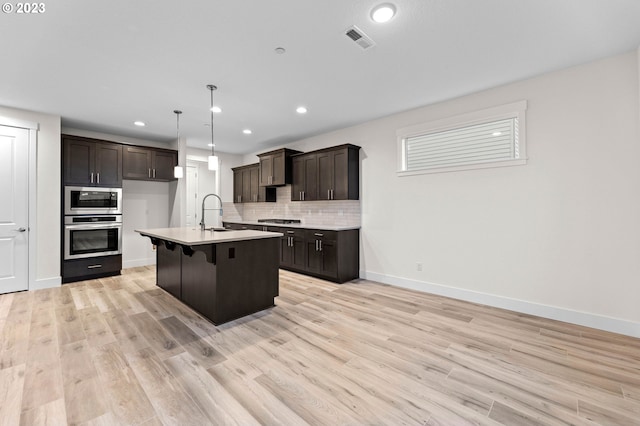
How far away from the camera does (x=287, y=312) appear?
3.32m

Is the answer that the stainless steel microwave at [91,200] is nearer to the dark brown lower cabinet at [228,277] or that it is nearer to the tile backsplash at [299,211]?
the dark brown lower cabinet at [228,277]

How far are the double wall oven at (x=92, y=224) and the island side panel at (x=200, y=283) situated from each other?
2411mm

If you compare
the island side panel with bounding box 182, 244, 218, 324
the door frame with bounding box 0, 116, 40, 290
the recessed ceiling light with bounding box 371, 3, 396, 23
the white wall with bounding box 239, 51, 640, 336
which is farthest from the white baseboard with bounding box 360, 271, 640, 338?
the door frame with bounding box 0, 116, 40, 290

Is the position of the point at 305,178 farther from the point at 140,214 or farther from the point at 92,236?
the point at 92,236

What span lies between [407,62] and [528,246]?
2538mm

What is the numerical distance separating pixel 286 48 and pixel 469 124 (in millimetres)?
2612

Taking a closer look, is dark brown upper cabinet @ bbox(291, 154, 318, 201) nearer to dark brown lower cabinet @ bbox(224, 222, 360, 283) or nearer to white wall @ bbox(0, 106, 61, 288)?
dark brown lower cabinet @ bbox(224, 222, 360, 283)

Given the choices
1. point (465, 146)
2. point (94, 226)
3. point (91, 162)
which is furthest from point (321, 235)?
point (91, 162)

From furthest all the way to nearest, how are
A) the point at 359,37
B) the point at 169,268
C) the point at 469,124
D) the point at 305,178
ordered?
the point at 305,178 < the point at 169,268 < the point at 469,124 < the point at 359,37

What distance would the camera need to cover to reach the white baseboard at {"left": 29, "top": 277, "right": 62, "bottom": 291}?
4.22 meters

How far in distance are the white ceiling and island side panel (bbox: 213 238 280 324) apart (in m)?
1.95

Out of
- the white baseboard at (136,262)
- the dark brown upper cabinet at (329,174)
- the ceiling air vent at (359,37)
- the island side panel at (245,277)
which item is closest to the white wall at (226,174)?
the white baseboard at (136,262)

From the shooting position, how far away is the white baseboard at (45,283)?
422 centimetres

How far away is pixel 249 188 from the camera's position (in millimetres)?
6941
